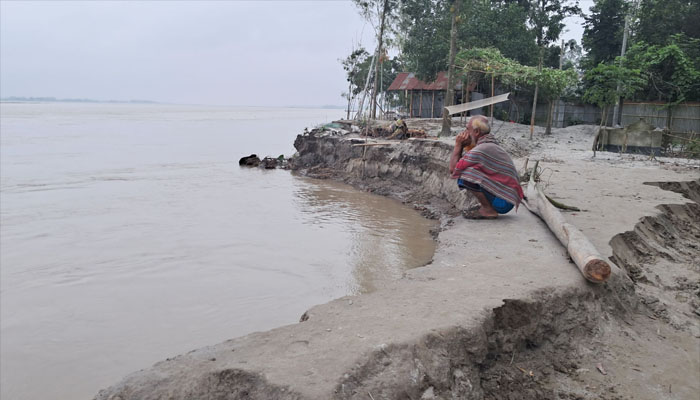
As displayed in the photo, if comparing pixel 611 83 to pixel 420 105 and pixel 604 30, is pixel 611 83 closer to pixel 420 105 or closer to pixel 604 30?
pixel 604 30

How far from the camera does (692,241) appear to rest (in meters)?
6.41

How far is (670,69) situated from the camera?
652 inches

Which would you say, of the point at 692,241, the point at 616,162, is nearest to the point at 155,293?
the point at 692,241

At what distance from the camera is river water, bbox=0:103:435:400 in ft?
15.1

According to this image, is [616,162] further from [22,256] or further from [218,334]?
[22,256]

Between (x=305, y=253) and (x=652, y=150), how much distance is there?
454 inches

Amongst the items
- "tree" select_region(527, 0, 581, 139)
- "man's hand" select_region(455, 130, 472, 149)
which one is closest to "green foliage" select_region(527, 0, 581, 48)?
"tree" select_region(527, 0, 581, 139)

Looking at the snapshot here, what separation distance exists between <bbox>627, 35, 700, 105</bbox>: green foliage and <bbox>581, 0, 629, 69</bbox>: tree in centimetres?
400

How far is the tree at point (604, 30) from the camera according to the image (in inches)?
837

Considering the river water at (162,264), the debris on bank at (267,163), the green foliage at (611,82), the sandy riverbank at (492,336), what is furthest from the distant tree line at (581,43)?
the sandy riverbank at (492,336)

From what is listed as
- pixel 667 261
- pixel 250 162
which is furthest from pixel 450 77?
pixel 667 261

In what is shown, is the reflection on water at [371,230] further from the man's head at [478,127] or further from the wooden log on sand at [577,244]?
the man's head at [478,127]

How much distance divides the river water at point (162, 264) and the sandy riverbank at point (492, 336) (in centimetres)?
173

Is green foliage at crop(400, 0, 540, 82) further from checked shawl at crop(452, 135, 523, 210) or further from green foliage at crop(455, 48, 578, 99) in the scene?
checked shawl at crop(452, 135, 523, 210)
